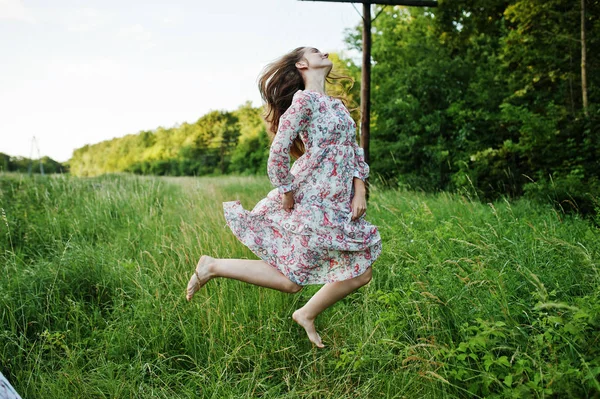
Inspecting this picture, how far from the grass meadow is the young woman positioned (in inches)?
14.8

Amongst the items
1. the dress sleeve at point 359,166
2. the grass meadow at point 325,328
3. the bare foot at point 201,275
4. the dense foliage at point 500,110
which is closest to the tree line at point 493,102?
the dense foliage at point 500,110

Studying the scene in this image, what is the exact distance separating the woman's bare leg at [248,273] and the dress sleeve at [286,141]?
430 mm

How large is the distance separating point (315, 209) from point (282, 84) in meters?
0.82

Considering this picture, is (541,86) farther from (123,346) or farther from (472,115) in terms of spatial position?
(123,346)

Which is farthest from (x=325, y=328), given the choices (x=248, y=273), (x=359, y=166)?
(x=359, y=166)

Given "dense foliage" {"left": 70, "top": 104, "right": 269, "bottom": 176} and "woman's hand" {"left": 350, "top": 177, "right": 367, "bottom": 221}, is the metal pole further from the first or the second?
"dense foliage" {"left": 70, "top": 104, "right": 269, "bottom": 176}

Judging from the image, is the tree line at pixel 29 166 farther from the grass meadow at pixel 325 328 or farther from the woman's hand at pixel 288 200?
the woman's hand at pixel 288 200

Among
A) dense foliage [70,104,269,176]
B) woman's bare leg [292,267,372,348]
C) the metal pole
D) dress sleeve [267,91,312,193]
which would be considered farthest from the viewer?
dense foliage [70,104,269,176]

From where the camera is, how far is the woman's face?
102 inches

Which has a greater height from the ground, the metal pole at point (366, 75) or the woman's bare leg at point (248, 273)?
the metal pole at point (366, 75)

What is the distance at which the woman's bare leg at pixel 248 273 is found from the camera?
2449 millimetres

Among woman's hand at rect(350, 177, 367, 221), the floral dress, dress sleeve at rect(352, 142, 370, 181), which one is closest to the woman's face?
the floral dress

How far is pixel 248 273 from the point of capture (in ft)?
8.02

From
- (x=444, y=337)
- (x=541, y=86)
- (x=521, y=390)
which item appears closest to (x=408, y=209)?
(x=444, y=337)
